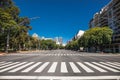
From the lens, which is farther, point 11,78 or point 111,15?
point 111,15

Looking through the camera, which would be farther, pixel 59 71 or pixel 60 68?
pixel 60 68

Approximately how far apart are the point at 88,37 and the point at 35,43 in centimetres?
6452

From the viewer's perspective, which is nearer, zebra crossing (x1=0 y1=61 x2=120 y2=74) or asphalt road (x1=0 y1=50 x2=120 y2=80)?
asphalt road (x1=0 y1=50 x2=120 y2=80)

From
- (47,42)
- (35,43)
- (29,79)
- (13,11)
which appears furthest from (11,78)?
(47,42)

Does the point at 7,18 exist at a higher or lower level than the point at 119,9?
lower

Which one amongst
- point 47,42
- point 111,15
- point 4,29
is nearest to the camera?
point 4,29

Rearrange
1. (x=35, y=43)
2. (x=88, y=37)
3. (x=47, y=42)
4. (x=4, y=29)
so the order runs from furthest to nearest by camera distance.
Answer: (x=47, y=42) < (x=35, y=43) < (x=88, y=37) < (x=4, y=29)

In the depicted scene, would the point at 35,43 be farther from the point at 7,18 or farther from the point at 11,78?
→ the point at 11,78

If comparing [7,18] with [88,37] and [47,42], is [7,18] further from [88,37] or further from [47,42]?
[47,42]

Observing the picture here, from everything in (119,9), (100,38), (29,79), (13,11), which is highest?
(119,9)

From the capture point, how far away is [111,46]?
86.1 m

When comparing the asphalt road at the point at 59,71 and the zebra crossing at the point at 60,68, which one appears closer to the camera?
the asphalt road at the point at 59,71

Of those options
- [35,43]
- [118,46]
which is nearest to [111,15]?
[118,46]

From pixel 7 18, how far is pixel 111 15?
5577 cm
